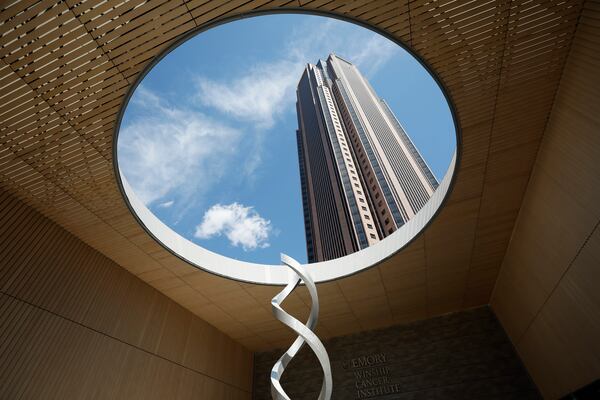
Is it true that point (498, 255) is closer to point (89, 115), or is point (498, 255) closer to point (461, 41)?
point (461, 41)

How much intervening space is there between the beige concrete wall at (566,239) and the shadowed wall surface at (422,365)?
47.9 inches

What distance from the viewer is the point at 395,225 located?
5775 cm

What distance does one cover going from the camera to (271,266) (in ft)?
24.8

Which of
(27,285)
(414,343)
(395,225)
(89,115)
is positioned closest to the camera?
(89,115)

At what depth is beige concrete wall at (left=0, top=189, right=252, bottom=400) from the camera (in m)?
4.66

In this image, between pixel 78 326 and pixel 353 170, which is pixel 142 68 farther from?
pixel 353 170

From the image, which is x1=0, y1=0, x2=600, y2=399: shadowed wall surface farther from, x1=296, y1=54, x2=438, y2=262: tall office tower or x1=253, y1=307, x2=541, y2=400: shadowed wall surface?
x1=296, y1=54, x2=438, y2=262: tall office tower

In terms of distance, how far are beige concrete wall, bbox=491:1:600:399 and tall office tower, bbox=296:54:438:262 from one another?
5178 centimetres

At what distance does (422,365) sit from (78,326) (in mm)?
8288

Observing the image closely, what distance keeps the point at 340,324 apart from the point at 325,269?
9.32ft

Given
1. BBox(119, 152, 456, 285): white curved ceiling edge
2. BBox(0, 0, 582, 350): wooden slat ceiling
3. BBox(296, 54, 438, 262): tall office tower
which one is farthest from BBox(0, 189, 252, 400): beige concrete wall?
BBox(296, 54, 438, 262): tall office tower

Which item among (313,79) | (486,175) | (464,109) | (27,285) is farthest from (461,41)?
(313,79)

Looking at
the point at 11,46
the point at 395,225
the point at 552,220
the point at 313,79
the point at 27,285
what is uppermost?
the point at 313,79

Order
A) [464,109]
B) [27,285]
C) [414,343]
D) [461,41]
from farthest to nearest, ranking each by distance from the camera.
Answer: [414,343] → [27,285] → [464,109] → [461,41]
